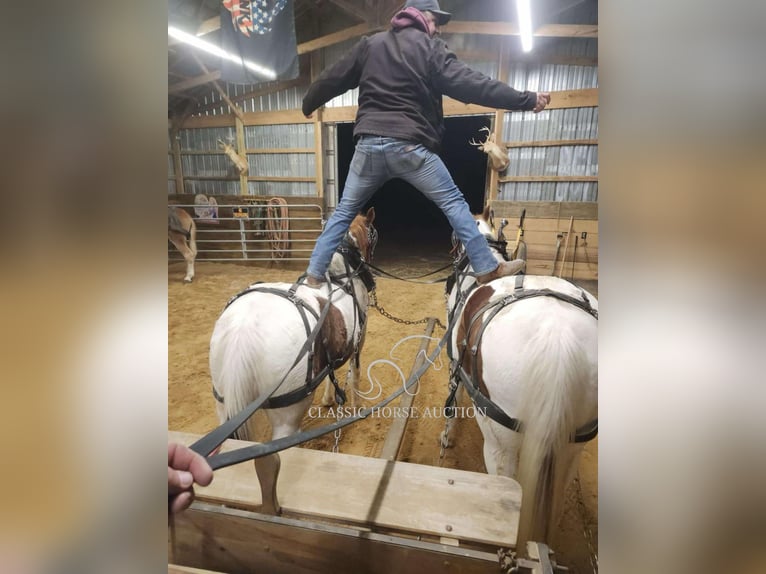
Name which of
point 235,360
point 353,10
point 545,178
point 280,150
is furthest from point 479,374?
point 353,10

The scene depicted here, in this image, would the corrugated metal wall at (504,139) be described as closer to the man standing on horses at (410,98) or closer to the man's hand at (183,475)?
the man standing on horses at (410,98)

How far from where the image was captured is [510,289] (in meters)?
0.69

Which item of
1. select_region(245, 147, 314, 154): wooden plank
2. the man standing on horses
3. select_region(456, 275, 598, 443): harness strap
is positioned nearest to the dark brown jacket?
the man standing on horses

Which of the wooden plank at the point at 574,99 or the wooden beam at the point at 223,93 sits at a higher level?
the wooden beam at the point at 223,93

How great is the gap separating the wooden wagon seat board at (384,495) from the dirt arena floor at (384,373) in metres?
0.11

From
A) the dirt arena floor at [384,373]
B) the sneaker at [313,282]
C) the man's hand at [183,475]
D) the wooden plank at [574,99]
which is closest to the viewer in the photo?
the man's hand at [183,475]

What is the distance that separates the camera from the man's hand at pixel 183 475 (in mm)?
363

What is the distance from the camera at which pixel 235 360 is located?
64 centimetres

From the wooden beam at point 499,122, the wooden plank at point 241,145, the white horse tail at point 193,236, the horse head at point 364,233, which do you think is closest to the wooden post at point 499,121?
the wooden beam at point 499,122
